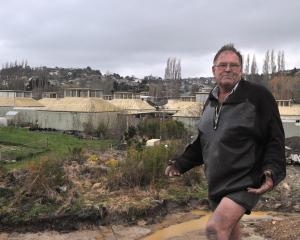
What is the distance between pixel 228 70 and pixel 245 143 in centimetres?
53

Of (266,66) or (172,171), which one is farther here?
(266,66)

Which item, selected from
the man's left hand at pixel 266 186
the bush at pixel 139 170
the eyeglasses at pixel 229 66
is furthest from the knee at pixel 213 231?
the bush at pixel 139 170

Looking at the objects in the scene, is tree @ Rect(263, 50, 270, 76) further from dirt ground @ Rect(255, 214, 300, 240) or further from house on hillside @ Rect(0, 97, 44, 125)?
dirt ground @ Rect(255, 214, 300, 240)

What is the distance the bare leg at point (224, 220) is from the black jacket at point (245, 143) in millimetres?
111

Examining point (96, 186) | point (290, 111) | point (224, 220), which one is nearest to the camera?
point (224, 220)

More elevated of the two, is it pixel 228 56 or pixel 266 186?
pixel 228 56

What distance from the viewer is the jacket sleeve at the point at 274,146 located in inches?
111

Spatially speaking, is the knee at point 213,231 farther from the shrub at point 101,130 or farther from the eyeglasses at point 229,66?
the shrub at point 101,130

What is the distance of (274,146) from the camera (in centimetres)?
288

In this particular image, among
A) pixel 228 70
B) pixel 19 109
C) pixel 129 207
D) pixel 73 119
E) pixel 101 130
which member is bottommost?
pixel 101 130

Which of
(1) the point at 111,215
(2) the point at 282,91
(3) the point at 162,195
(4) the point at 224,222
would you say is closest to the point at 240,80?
(4) the point at 224,222

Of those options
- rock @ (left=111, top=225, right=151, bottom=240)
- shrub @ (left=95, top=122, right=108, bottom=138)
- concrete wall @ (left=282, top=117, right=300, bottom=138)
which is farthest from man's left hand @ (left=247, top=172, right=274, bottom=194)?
shrub @ (left=95, top=122, right=108, bottom=138)

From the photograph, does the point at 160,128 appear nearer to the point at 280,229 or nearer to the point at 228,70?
the point at 280,229

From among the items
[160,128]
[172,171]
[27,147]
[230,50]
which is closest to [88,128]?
[160,128]
